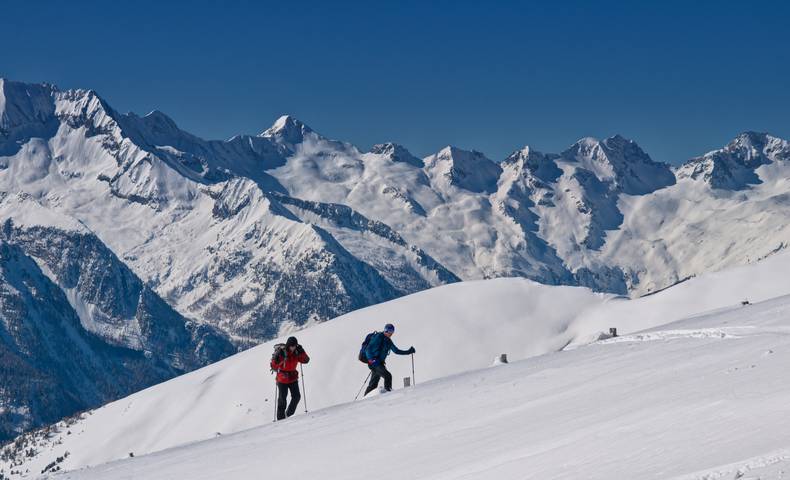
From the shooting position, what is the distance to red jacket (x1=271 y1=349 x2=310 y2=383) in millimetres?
30531

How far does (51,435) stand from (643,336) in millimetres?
96777

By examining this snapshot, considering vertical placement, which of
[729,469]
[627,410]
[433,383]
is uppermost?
[433,383]

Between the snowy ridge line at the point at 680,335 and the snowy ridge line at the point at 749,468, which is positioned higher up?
the snowy ridge line at the point at 680,335

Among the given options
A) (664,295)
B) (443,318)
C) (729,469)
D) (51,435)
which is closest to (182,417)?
(443,318)

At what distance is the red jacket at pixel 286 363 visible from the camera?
100 feet

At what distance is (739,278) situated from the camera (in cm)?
9075

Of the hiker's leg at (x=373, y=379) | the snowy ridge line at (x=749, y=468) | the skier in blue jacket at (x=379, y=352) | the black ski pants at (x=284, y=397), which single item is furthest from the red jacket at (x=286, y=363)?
the snowy ridge line at (x=749, y=468)

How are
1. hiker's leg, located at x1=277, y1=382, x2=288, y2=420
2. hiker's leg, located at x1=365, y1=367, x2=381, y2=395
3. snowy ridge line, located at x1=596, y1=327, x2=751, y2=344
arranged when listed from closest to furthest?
snowy ridge line, located at x1=596, y1=327, x2=751, y2=344, hiker's leg, located at x1=277, y1=382, x2=288, y2=420, hiker's leg, located at x1=365, y1=367, x2=381, y2=395

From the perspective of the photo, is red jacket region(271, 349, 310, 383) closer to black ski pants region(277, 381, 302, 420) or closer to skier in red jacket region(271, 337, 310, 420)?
skier in red jacket region(271, 337, 310, 420)

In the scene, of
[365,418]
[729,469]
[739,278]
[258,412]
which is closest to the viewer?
[729,469]

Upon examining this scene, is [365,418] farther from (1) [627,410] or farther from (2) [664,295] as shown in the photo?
(2) [664,295]

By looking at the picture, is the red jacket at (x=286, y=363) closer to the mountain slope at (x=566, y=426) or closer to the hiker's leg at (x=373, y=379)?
the mountain slope at (x=566, y=426)

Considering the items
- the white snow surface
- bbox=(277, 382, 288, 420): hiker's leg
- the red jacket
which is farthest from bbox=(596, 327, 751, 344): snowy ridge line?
bbox=(277, 382, 288, 420): hiker's leg

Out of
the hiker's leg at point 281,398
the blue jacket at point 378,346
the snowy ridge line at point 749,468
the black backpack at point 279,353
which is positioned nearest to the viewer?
the snowy ridge line at point 749,468
